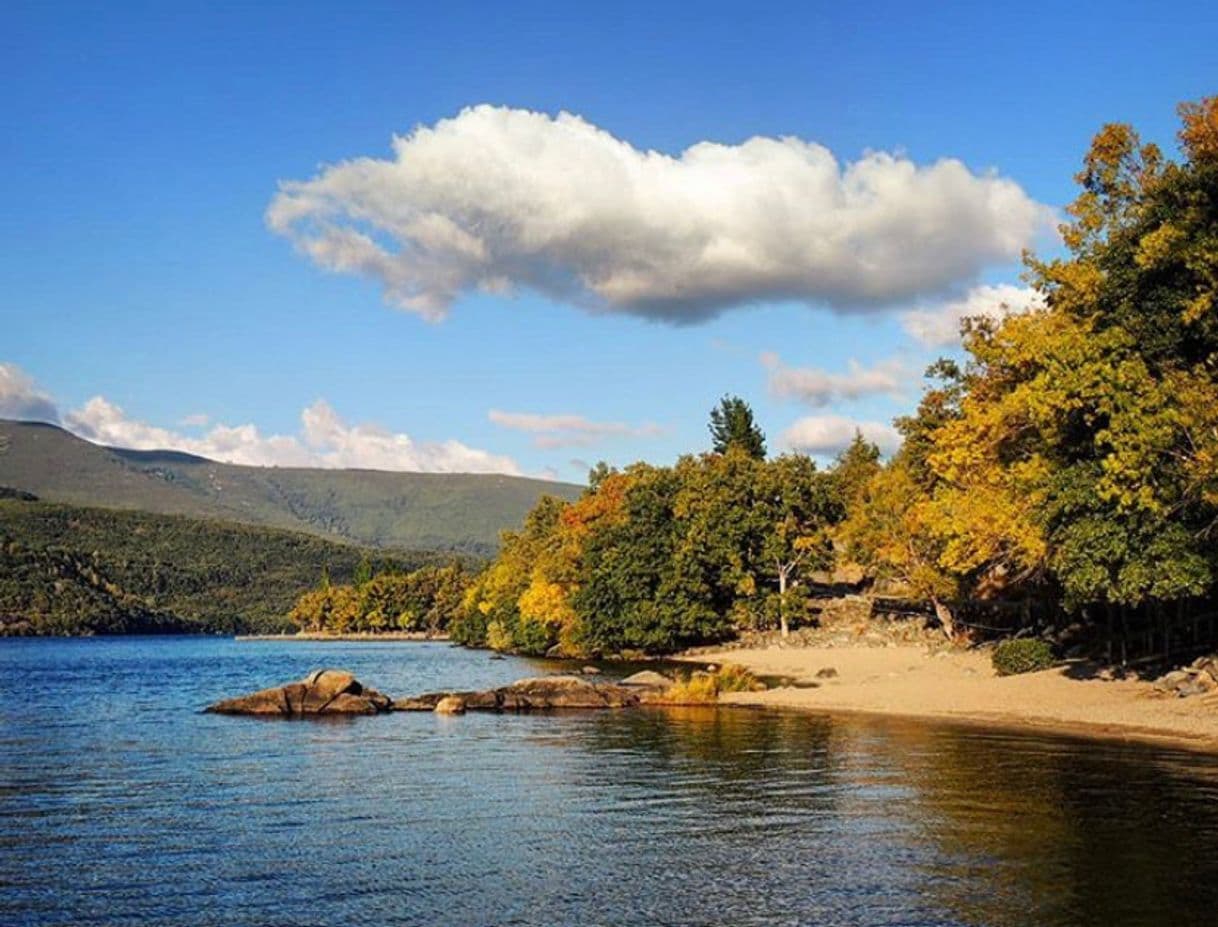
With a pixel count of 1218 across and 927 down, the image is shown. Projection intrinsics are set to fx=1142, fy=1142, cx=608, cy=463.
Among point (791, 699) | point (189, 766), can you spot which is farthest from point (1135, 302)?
point (189, 766)

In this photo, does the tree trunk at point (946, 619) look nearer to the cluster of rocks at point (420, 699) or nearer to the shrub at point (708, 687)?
the shrub at point (708, 687)

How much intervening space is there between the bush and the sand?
2.37 feet

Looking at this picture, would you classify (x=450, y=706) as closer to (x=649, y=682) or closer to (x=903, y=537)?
(x=649, y=682)

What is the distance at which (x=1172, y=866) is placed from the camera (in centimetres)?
1930

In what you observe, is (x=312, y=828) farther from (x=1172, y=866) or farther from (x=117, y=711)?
(x=117, y=711)

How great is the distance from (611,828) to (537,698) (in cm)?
3022

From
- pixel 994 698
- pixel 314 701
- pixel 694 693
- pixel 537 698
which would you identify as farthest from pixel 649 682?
pixel 994 698

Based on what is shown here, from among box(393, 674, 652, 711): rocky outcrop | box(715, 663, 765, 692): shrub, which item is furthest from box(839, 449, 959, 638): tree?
box(393, 674, 652, 711): rocky outcrop

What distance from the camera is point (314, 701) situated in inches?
2066

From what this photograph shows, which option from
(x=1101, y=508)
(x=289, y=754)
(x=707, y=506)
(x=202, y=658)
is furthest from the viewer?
(x=202, y=658)

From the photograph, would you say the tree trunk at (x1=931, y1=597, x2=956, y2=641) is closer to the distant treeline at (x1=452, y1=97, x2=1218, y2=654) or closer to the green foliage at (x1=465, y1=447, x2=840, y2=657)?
the distant treeline at (x1=452, y1=97, x2=1218, y2=654)

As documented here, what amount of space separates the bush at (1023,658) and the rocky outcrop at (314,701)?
29.4 m

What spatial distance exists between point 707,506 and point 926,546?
83.9ft

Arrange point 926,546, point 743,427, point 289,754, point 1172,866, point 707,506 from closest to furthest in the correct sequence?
1. point 1172,866
2. point 289,754
3. point 926,546
4. point 707,506
5. point 743,427
